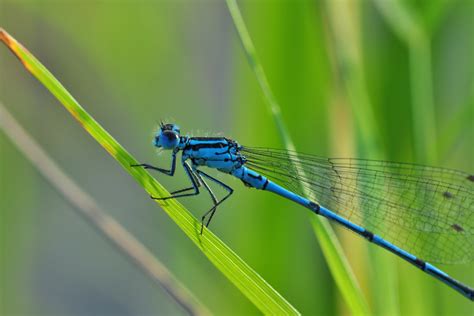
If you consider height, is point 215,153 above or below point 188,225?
above

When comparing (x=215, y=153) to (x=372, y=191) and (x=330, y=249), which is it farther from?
(x=330, y=249)

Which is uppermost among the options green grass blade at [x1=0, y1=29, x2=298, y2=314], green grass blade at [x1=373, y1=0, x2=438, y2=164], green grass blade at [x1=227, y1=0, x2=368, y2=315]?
green grass blade at [x1=373, y1=0, x2=438, y2=164]

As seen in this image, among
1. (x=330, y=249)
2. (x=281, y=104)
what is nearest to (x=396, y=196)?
(x=281, y=104)

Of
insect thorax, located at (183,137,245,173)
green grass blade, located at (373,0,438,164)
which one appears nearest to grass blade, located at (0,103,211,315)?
insect thorax, located at (183,137,245,173)

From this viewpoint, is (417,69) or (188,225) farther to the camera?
(417,69)

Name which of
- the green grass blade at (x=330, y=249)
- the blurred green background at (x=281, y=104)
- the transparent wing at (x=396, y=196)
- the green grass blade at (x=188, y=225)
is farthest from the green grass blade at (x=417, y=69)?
the green grass blade at (x=188, y=225)

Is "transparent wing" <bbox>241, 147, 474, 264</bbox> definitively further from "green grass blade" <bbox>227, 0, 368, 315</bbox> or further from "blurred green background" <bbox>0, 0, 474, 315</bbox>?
"green grass blade" <bbox>227, 0, 368, 315</bbox>

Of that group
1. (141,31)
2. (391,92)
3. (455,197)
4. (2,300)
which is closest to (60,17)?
(141,31)
